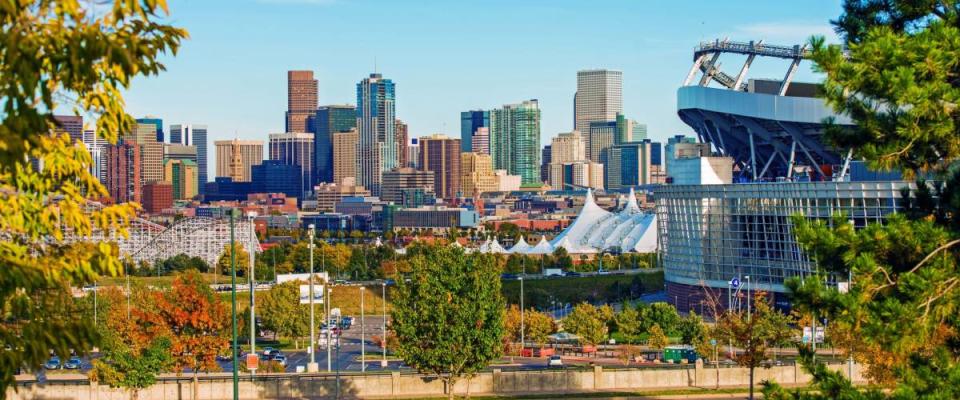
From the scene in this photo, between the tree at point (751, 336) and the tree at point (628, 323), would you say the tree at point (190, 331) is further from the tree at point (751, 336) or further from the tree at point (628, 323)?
the tree at point (628, 323)

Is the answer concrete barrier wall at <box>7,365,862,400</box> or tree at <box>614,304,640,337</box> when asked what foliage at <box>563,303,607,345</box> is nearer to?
tree at <box>614,304,640,337</box>

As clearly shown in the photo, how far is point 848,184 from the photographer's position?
4151 inches

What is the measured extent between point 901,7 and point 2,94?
16.6 metres

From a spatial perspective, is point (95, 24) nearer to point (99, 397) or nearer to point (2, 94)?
point (2, 94)

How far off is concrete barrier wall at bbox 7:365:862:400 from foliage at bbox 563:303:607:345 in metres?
26.0

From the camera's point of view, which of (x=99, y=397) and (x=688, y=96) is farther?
(x=688, y=96)

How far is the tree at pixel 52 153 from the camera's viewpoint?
53.6 ft

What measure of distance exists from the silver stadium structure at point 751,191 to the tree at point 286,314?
101ft

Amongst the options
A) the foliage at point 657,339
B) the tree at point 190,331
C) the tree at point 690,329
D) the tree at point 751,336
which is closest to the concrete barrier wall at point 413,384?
the tree at point 190,331

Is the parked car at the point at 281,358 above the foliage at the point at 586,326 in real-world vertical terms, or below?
below

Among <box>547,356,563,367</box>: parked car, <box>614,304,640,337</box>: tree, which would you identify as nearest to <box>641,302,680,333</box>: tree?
<box>614,304,640,337</box>: tree

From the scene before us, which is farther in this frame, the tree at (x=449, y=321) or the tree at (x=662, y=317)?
the tree at (x=662, y=317)

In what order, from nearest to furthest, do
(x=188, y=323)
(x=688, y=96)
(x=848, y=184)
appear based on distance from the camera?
(x=188, y=323) < (x=848, y=184) < (x=688, y=96)

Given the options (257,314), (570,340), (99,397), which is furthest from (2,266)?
(257,314)
